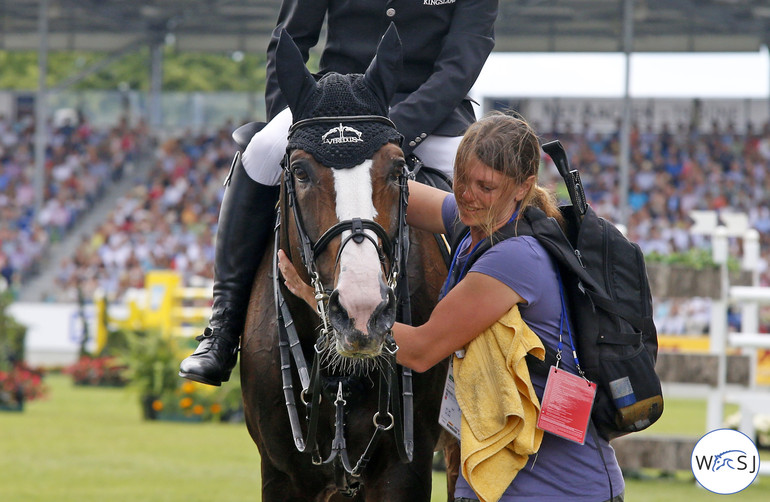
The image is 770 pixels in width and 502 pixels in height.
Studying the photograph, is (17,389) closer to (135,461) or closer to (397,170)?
(135,461)

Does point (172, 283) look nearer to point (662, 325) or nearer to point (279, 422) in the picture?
point (662, 325)

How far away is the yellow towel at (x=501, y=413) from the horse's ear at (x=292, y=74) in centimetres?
106

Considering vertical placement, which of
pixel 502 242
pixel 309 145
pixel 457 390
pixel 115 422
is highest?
pixel 309 145

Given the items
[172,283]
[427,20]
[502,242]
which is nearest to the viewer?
[502,242]

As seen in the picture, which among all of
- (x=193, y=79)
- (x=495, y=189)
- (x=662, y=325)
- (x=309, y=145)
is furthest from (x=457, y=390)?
(x=193, y=79)

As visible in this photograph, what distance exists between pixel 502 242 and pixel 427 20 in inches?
67.1

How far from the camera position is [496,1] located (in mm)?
4773

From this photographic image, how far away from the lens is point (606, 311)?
326 centimetres

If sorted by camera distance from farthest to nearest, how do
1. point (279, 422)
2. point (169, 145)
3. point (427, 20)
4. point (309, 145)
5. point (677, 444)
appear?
point (169, 145), point (677, 444), point (427, 20), point (279, 422), point (309, 145)

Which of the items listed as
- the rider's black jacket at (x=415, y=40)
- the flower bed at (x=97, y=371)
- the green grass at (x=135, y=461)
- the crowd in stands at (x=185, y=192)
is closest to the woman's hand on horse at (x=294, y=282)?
the rider's black jacket at (x=415, y=40)

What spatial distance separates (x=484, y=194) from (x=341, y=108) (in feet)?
2.10

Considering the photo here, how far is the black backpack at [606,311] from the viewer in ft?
10.6

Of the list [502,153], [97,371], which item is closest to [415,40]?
[502,153]

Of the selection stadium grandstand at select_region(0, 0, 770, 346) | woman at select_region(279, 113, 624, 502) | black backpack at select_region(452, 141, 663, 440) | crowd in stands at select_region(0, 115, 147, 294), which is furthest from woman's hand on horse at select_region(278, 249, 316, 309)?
crowd in stands at select_region(0, 115, 147, 294)
